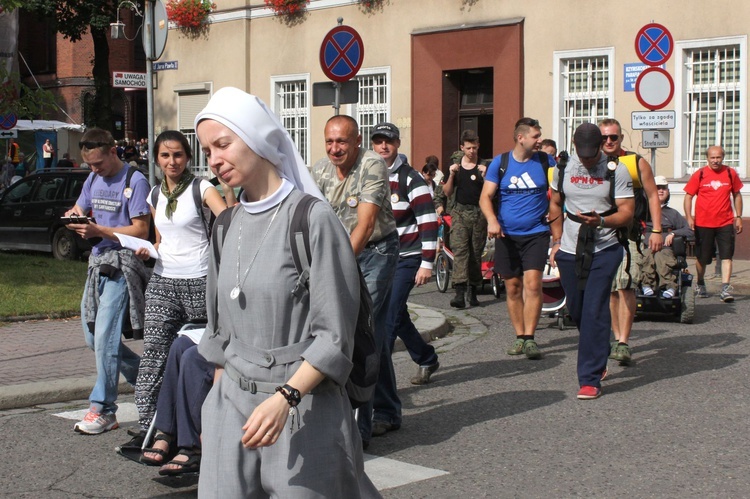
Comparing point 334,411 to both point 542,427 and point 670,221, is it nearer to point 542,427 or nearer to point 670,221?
point 542,427

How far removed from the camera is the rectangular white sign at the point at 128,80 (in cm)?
1506

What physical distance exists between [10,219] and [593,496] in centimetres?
1674

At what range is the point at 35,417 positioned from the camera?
7.51 m

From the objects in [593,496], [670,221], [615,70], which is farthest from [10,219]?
[593,496]

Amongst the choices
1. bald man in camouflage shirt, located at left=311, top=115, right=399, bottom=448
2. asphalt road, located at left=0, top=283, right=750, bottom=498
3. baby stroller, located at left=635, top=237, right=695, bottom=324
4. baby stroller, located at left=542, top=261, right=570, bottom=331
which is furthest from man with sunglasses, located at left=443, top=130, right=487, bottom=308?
bald man in camouflage shirt, located at left=311, top=115, right=399, bottom=448

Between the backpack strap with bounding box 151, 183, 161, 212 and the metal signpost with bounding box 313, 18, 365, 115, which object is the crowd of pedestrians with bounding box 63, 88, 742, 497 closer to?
the backpack strap with bounding box 151, 183, 161, 212

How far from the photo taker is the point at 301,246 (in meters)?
3.32

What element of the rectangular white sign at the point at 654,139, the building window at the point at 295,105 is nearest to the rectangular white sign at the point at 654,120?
the rectangular white sign at the point at 654,139

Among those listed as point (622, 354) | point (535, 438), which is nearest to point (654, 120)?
point (622, 354)

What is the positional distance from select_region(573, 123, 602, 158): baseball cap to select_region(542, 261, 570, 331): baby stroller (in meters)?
3.66

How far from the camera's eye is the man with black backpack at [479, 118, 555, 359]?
945 cm

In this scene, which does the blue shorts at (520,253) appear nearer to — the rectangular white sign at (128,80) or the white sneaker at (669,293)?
the white sneaker at (669,293)

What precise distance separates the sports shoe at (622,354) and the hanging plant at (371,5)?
1512cm

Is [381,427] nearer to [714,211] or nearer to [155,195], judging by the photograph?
[155,195]
